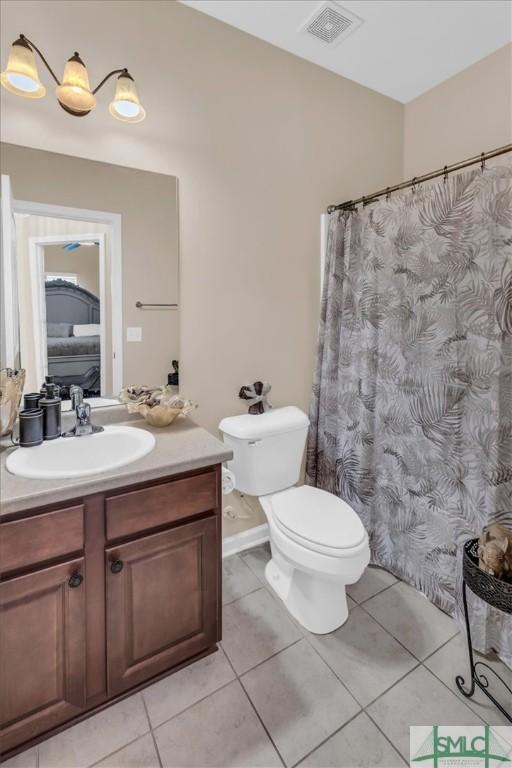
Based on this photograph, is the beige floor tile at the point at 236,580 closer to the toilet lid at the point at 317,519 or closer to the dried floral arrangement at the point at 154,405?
the toilet lid at the point at 317,519

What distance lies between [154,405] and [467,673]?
1591 millimetres

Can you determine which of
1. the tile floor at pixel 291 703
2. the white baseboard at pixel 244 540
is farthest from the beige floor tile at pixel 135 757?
the white baseboard at pixel 244 540

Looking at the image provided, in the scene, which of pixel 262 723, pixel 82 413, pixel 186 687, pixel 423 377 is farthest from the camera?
pixel 423 377

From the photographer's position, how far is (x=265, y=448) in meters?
1.80

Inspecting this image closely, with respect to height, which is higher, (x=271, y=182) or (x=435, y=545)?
(x=271, y=182)

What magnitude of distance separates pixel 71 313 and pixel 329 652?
1.74 metres

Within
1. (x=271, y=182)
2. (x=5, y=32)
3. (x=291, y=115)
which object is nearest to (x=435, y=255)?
(x=271, y=182)

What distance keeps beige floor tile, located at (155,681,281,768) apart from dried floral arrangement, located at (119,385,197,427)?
101 cm

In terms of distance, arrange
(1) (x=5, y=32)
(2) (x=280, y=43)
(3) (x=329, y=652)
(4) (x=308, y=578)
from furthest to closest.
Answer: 1. (2) (x=280, y=43)
2. (4) (x=308, y=578)
3. (3) (x=329, y=652)
4. (1) (x=5, y=32)

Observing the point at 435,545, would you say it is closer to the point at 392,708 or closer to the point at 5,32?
the point at 392,708

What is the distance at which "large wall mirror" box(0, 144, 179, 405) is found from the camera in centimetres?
145

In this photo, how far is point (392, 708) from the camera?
4.18 ft

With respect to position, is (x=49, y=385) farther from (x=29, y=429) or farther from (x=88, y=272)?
(x=88, y=272)

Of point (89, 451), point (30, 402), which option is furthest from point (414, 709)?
point (30, 402)
